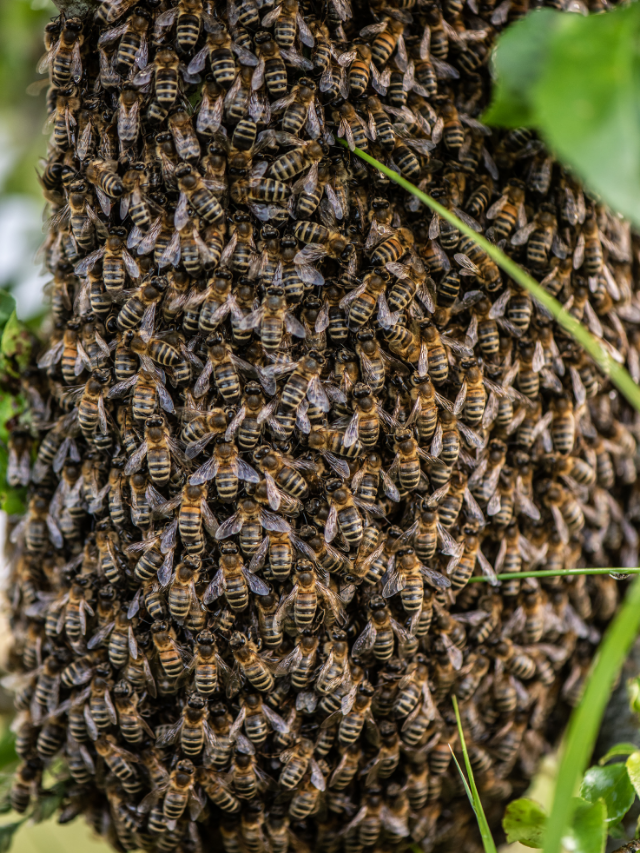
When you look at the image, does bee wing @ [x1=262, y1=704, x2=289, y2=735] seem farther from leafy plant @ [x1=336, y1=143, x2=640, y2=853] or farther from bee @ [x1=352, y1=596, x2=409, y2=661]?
leafy plant @ [x1=336, y1=143, x2=640, y2=853]

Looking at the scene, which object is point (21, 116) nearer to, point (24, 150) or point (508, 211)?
point (24, 150)

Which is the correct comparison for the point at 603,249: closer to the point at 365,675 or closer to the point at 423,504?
the point at 423,504

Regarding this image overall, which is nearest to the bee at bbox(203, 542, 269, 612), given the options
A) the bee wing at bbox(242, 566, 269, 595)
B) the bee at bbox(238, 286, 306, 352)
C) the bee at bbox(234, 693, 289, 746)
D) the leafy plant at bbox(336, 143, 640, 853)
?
the bee wing at bbox(242, 566, 269, 595)

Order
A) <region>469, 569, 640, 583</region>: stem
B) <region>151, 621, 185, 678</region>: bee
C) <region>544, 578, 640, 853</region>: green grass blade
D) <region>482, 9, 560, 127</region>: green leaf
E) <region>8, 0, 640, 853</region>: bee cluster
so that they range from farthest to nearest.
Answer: <region>151, 621, 185, 678</region>: bee < <region>8, 0, 640, 853</region>: bee cluster < <region>469, 569, 640, 583</region>: stem < <region>482, 9, 560, 127</region>: green leaf < <region>544, 578, 640, 853</region>: green grass blade

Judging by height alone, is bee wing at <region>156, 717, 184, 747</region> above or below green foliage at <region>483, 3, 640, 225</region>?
below

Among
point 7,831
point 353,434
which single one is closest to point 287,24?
point 353,434
